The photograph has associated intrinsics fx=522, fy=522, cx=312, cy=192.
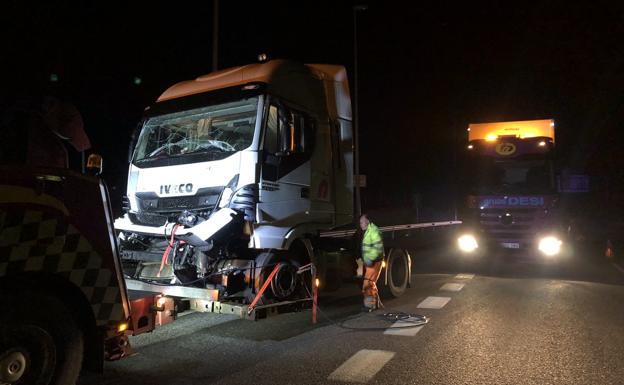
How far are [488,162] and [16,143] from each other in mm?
10899

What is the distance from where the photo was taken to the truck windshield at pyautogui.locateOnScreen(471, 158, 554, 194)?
12469 millimetres

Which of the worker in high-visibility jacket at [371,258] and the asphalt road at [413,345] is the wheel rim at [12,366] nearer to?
the asphalt road at [413,345]

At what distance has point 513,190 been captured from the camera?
12.6 m

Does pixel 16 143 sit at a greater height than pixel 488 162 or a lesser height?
lesser

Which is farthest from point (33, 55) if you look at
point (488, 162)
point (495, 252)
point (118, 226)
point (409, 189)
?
point (409, 189)

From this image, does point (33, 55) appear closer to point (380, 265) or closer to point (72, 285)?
point (380, 265)

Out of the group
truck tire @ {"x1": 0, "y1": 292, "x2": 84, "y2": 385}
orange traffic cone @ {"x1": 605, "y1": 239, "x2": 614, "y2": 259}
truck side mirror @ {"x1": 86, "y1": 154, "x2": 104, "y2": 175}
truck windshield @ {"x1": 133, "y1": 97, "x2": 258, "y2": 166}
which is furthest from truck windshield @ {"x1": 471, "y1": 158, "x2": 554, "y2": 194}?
truck tire @ {"x1": 0, "y1": 292, "x2": 84, "y2": 385}

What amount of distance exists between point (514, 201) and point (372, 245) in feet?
19.8

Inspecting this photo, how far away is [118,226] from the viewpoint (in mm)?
6324

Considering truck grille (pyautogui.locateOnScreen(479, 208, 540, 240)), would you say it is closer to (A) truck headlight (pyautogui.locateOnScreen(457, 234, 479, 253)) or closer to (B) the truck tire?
(A) truck headlight (pyautogui.locateOnScreen(457, 234, 479, 253))

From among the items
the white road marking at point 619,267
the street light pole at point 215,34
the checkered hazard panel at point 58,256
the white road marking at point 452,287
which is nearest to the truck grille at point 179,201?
the checkered hazard panel at point 58,256

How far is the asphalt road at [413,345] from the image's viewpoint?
484cm

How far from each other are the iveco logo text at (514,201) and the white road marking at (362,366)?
8119 millimetres

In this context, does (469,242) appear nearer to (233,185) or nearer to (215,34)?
(215,34)
